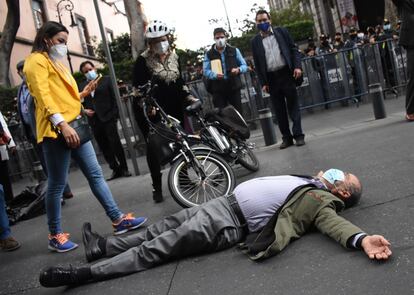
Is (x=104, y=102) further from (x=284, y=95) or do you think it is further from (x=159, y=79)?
(x=284, y=95)

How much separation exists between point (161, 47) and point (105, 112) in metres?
2.89

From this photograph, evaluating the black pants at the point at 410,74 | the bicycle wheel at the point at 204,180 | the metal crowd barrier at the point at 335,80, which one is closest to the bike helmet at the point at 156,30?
the bicycle wheel at the point at 204,180

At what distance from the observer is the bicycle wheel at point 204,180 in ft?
15.5

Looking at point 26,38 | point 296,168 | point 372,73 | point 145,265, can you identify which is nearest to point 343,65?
point 372,73

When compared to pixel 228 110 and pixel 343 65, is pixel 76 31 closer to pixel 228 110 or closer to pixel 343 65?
pixel 343 65

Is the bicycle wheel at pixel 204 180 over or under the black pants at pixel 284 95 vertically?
under

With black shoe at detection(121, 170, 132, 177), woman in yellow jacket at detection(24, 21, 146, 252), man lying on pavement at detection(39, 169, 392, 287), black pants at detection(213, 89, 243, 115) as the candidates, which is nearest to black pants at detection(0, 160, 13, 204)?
black shoe at detection(121, 170, 132, 177)

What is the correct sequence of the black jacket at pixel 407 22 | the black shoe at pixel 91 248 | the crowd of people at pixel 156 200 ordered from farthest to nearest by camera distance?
1. the black jacket at pixel 407 22
2. the black shoe at pixel 91 248
3. the crowd of people at pixel 156 200

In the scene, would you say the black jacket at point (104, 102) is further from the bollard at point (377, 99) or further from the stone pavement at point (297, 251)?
the bollard at point (377, 99)

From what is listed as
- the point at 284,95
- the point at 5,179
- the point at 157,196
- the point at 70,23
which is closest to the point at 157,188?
the point at 157,196

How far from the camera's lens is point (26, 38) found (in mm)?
22672

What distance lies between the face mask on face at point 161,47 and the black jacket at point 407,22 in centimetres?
344

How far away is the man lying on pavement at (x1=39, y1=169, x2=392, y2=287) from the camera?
331 cm

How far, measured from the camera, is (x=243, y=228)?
12.1ft
